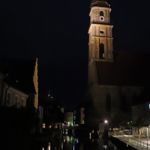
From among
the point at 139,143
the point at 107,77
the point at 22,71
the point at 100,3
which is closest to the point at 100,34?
the point at 100,3

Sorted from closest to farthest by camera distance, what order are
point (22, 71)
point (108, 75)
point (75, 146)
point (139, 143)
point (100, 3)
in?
point (139, 143) → point (75, 146) → point (22, 71) → point (108, 75) → point (100, 3)

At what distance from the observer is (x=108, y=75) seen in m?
77.1

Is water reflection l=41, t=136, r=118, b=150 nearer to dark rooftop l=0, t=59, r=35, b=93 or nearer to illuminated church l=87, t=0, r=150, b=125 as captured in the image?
dark rooftop l=0, t=59, r=35, b=93

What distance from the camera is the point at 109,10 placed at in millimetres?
81812

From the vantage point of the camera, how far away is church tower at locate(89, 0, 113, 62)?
7831cm

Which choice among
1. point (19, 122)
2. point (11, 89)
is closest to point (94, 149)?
point (19, 122)

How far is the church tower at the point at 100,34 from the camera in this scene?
7831 centimetres

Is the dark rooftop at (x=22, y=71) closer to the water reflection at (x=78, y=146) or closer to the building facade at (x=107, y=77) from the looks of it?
the water reflection at (x=78, y=146)

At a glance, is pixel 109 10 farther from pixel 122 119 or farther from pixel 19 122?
pixel 19 122

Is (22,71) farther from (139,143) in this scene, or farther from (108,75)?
(108,75)

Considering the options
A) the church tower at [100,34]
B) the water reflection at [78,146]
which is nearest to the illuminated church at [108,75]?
the church tower at [100,34]

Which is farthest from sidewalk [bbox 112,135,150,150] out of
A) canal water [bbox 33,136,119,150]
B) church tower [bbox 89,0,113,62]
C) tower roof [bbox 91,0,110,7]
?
tower roof [bbox 91,0,110,7]

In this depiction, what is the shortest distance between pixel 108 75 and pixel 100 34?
10605 millimetres

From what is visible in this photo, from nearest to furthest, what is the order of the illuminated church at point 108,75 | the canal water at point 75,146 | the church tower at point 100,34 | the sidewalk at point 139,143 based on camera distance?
1. the sidewalk at point 139,143
2. the canal water at point 75,146
3. the illuminated church at point 108,75
4. the church tower at point 100,34
